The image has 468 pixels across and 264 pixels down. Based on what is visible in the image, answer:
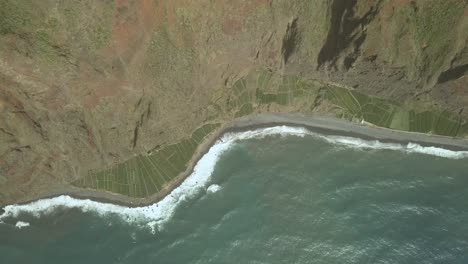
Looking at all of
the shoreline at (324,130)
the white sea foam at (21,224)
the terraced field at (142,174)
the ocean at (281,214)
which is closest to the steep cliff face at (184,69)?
the terraced field at (142,174)

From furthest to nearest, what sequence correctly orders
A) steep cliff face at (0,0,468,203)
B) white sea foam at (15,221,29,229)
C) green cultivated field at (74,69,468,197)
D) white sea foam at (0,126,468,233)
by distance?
green cultivated field at (74,69,468,197), white sea foam at (0,126,468,233), white sea foam at (15,221,29,229), steep cliff face at (0,0,468,203)

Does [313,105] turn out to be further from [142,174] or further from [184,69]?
[142,174]

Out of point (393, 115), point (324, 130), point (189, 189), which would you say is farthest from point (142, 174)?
point (393, 115)

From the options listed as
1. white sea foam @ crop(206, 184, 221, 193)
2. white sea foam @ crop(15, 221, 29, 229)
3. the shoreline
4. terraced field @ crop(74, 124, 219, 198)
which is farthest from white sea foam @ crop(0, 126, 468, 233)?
terraced field @ crop(74, 124, 219, 198)

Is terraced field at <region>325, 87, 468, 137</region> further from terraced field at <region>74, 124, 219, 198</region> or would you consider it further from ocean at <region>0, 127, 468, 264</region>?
terraced field at <region>74, 124, 219, 198</region>

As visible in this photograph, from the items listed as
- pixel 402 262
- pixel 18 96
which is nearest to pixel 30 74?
pixel 18 96

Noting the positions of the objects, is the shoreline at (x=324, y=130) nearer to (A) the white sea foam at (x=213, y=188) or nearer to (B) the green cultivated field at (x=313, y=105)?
(B) the green cultivated field at (x=313, y=105)
